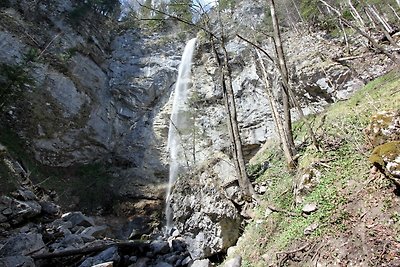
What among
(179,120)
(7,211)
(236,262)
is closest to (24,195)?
(7,211)

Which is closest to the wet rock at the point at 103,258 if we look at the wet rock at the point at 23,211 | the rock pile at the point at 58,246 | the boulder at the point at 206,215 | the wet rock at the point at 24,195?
the rock pile at the point at 58,246

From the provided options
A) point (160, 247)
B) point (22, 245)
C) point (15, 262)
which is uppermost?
point (22, 245)

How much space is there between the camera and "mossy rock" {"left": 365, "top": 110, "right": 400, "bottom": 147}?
12.6ft

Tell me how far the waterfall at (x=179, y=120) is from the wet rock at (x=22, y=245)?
8399 mm

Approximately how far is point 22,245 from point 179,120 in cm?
1376

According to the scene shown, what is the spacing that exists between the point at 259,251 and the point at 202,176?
128 inches

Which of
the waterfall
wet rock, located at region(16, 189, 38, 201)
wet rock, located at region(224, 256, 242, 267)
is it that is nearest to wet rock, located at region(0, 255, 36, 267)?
wet rock, located at region(224, 256, 242, 267)

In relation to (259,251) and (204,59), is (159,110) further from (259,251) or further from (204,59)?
(259,251)

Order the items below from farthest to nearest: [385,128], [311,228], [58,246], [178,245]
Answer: [178,245] → [58,246] → [311,228] → [385,128]

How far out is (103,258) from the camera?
6953mm

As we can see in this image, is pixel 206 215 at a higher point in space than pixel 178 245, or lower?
higher

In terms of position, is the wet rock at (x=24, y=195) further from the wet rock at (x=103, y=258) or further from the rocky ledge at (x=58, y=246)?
the wet rock at (x=103, y=258)

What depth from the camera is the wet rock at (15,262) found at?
5.37m

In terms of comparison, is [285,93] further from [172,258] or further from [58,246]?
[58,246]
